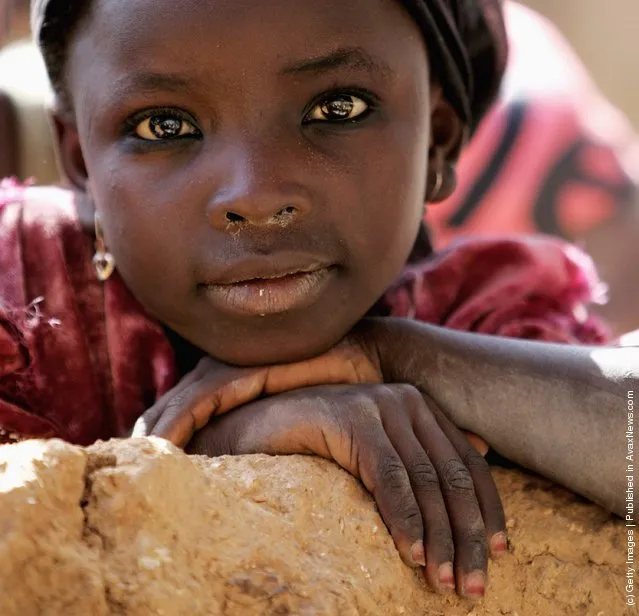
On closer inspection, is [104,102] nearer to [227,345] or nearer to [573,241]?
[227,345]

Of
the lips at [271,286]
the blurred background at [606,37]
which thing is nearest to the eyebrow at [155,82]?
the lips at [271,286]

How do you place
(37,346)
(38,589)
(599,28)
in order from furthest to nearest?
(599,28)
(37,346)
(38,589)

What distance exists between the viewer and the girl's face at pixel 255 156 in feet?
3.92

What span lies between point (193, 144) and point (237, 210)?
5.7 inches

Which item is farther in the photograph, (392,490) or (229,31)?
(229,31)

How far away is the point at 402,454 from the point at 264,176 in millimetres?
370

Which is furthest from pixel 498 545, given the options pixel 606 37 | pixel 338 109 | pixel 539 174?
pixel 606 37

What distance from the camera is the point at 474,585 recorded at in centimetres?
102

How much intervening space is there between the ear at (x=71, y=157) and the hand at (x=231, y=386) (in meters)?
0.47

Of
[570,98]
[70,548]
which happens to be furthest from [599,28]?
[70,548]

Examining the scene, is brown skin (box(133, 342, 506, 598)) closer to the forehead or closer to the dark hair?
the forehead

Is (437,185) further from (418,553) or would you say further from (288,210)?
(418,553)

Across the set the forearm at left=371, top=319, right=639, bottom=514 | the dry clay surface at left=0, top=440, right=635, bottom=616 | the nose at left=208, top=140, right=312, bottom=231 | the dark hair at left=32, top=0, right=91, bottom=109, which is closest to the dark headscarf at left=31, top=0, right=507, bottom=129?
the dark hair at left=32, top=0, right=91, bottom=109

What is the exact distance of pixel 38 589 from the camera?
751 millimetres
